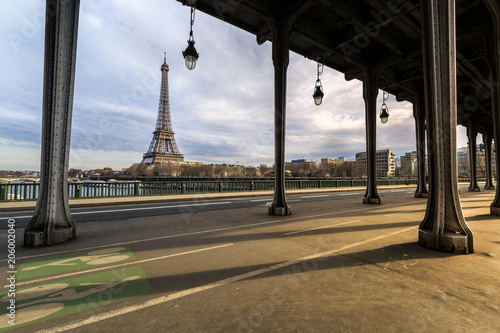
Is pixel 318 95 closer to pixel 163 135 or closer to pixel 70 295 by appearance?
pixel 70 295

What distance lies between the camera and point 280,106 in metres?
9.55

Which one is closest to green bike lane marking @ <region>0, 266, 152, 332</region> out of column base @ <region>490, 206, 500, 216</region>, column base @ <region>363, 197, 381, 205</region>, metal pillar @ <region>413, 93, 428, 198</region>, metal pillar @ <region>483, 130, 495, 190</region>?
column base @ <region>490, 206, 500, 216</region>

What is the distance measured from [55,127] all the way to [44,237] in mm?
2624

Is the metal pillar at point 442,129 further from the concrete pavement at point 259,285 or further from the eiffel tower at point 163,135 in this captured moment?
the eiffel tower at point 163,135

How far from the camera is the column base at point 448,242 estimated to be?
15.1 ft

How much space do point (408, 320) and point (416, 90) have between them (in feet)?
67.8

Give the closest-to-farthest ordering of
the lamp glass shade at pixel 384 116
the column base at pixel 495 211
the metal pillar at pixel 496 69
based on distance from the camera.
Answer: the metal pillar at pixel 496 69 → the column base at pixel 495 211 → the lamp glass shade at pixel 384 116

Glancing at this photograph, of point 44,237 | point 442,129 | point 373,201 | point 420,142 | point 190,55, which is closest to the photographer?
point 442,129

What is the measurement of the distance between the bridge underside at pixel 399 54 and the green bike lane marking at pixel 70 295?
2.87 metres

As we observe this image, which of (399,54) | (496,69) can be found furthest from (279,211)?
(399,54)

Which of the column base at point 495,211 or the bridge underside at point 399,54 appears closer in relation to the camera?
the bridge underside at point 399,54

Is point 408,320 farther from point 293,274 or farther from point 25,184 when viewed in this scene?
point 25,184

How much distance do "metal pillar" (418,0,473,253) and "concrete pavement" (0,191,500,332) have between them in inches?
22.2

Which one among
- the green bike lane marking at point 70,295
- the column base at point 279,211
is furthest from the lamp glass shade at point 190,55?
the green bike lane marking at point 70,295
